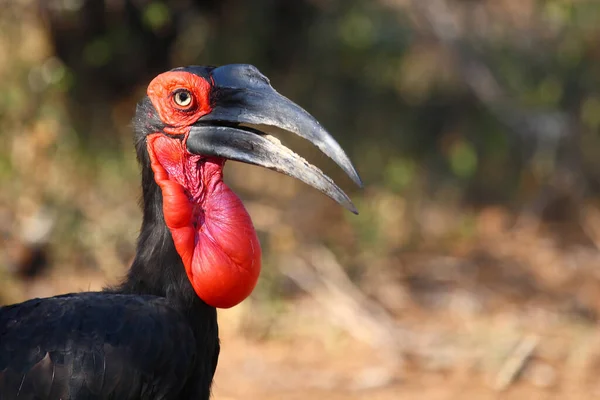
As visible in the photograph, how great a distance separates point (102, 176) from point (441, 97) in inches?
118

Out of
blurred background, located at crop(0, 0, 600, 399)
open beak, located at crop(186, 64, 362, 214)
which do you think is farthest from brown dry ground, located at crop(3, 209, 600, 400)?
open beak, located at crop(186, 64, 362, 214)

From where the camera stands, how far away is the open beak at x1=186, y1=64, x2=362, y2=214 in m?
2.86

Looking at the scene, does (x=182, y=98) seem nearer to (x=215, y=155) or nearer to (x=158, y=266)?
(x=215, y=155)

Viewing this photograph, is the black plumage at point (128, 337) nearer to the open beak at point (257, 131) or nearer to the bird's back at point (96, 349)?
the bird's back at point (96, 349)

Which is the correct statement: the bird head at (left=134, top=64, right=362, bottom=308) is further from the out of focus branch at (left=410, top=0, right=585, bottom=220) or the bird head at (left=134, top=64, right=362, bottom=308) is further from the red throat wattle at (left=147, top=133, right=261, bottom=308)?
the out of focus branch at (left=410, top=0, right=585, bottom=220)

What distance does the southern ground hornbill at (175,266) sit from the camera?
9.04ft

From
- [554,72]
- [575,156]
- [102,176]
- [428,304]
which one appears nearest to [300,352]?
[428,304]

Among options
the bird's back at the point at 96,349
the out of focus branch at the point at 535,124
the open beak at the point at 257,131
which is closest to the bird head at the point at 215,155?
the open beak at the point at 257,131

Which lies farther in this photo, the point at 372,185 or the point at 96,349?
the point at 372,185

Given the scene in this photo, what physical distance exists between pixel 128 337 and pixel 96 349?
101mm

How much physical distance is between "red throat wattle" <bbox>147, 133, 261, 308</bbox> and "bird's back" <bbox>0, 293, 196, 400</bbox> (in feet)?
0.52

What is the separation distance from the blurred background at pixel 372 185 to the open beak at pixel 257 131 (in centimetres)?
243

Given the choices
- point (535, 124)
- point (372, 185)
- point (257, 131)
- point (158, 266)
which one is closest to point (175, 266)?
point (158, 266)

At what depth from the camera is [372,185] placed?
7098 millimetres
